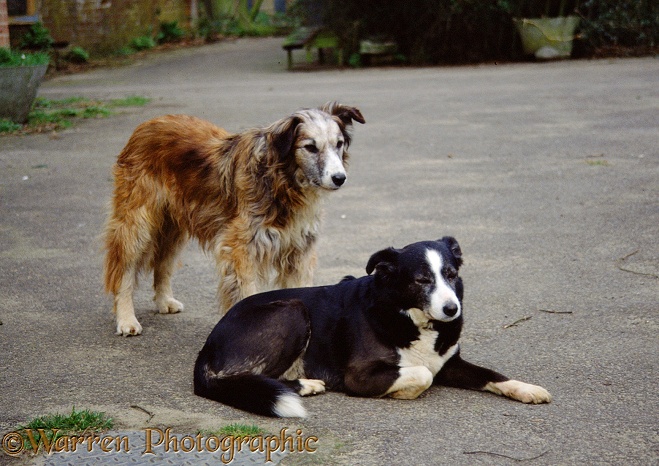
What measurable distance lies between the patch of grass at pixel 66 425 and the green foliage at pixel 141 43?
24276 millimetres

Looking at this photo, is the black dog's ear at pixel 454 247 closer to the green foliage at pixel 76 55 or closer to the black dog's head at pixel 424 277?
the black dog's head at pixel 424 277

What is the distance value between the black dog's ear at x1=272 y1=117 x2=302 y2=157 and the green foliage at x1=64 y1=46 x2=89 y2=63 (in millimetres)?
20169

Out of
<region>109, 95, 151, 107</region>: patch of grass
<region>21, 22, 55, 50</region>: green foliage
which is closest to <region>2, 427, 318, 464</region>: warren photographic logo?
<region>109, 95, 151, 107</region>: patch of grass

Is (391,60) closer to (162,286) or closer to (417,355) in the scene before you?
(162,286)

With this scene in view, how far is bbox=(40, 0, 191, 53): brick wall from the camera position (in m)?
25.2

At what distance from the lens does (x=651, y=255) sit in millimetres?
7609

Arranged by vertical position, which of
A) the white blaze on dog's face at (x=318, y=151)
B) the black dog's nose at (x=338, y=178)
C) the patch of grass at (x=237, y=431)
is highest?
the white blaze on dog's face at (x=318, y=151)

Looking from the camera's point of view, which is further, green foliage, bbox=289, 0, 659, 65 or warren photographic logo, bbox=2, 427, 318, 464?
green foliage, bbox=289, 0, 659, 65

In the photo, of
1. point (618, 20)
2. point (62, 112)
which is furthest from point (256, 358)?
point (618, 20)

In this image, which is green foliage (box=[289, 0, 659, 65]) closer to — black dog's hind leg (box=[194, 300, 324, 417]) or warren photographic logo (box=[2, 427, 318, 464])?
black dog's hind leg (box=[194, 300, 324, 417])

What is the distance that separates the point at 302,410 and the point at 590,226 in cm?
485

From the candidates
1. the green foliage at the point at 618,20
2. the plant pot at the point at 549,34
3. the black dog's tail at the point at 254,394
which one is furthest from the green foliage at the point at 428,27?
the black dog's tail at the point at 254,394

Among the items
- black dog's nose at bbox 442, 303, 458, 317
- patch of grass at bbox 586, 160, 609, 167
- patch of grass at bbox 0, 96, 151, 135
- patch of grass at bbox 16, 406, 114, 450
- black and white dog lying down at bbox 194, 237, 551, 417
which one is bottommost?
patch of grass at bbox 0, 96, 151, 135

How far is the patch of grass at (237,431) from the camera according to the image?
4398 millimetres
